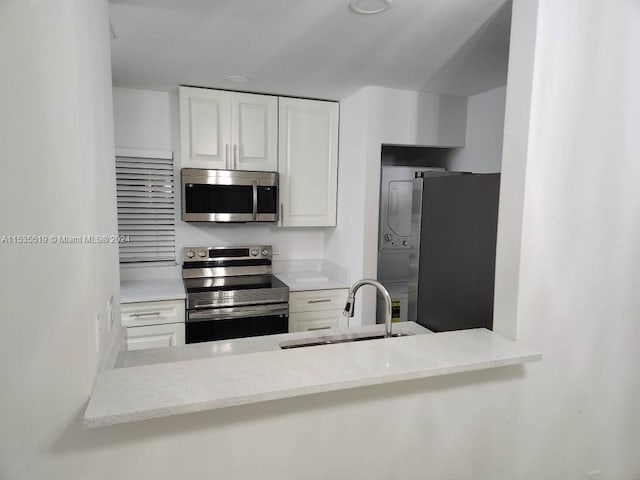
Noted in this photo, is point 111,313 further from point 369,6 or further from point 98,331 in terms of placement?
point 369,6

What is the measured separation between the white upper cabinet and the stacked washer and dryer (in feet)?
2.93

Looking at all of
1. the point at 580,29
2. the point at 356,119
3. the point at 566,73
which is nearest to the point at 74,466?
the point at 566,73

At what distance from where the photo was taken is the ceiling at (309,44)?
1.59m

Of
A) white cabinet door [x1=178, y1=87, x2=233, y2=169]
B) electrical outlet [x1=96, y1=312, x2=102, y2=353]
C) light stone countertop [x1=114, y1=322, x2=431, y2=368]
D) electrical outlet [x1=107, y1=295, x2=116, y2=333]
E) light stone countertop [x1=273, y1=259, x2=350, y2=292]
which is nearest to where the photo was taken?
electrical outlet [x1=96, y1=312, x2=102, y2=353]

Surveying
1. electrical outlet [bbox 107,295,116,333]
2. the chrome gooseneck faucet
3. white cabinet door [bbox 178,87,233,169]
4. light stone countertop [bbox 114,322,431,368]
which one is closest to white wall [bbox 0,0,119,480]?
electrical outlet [bbox 107,295,116,333]

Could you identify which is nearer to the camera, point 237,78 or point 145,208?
point 237,78

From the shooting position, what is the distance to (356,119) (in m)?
2.82

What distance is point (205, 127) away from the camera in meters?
2.73

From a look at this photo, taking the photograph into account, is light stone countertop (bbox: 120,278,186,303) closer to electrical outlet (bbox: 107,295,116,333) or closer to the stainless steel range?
the stainless steel range

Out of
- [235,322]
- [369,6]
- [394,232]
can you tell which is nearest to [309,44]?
[369,6]

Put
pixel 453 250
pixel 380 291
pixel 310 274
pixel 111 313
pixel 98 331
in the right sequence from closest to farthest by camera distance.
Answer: pixel 98 331, pixel 111 313, pixel 380 291, pixel 453 250, pixel 310 274

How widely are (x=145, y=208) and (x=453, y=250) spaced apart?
2.27 meters

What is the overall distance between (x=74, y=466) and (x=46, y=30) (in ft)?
3.48

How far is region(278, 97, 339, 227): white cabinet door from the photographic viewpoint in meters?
2.96
